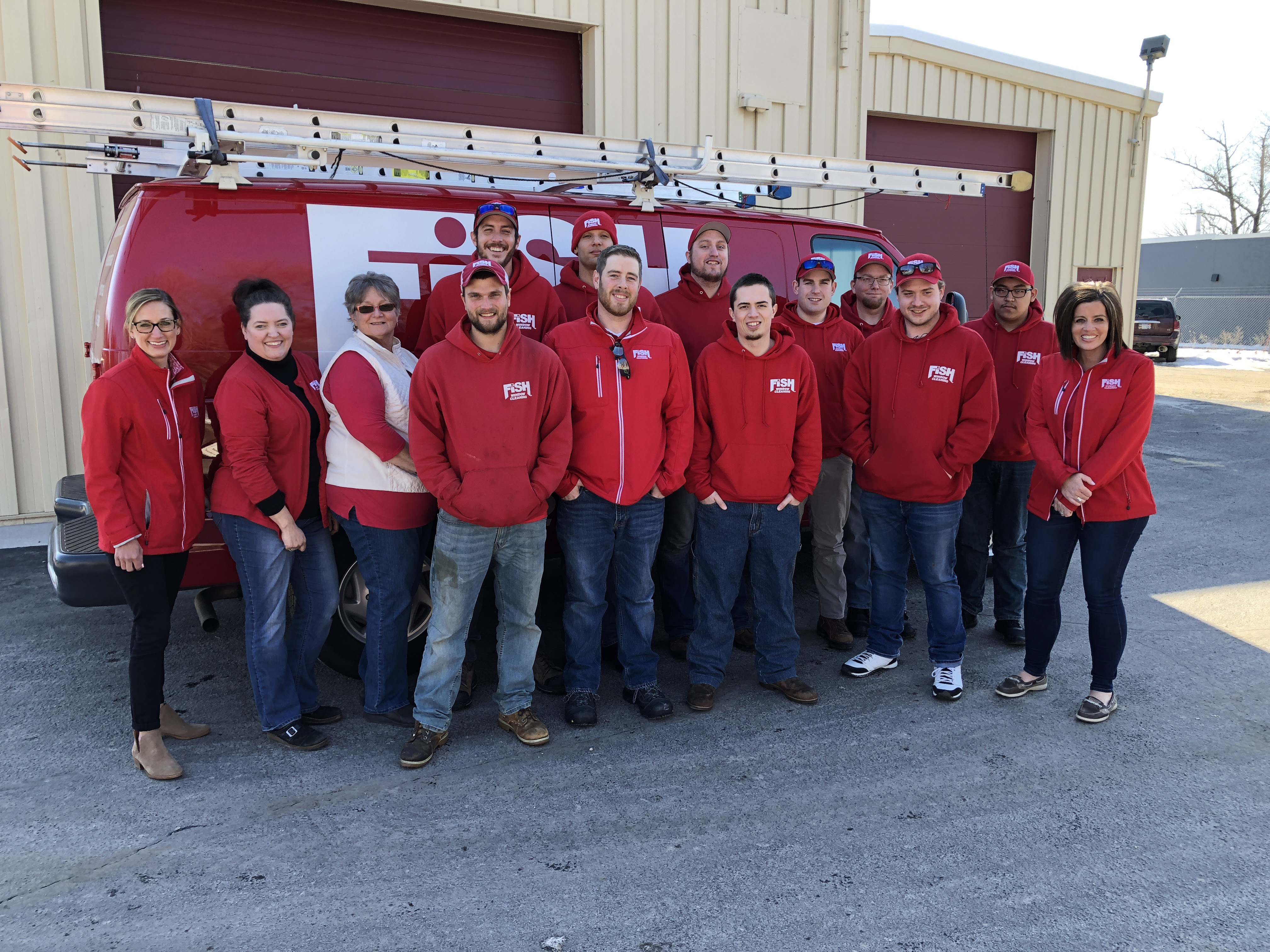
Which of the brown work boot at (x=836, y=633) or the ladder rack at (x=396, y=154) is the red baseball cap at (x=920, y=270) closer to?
the ladder rack at (x=396, y=154)

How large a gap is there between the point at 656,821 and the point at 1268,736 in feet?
8.87

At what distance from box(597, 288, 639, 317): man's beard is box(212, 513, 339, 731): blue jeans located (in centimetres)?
151

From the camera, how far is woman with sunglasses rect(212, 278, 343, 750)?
3482mm

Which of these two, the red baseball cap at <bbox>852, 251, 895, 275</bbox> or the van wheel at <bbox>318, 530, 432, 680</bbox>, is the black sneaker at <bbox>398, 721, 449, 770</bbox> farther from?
the red baseball cap at <bbox>852, 251, 895, 275</bbox>

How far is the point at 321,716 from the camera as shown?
3990 mm

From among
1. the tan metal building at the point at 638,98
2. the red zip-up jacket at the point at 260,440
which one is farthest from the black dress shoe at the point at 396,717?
the tan metal building at the point at 638,98

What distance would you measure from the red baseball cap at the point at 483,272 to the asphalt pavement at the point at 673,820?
6.25ft

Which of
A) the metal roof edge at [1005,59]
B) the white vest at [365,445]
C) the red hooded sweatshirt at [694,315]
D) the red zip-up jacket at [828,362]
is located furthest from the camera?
the metal roof edge at [1005,59]

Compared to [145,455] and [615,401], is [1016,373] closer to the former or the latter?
[615,401]

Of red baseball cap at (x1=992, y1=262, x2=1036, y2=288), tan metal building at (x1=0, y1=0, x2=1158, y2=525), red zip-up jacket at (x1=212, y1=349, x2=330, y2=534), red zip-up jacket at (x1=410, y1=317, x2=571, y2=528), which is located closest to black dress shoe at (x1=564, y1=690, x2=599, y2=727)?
red zip-up jacket at (x1=410, y1=317, x2=571, y2=528)

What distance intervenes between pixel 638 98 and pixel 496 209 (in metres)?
5.39

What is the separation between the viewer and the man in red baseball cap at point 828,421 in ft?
15.4

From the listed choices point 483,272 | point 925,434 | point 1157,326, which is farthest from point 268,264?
point 1157,326

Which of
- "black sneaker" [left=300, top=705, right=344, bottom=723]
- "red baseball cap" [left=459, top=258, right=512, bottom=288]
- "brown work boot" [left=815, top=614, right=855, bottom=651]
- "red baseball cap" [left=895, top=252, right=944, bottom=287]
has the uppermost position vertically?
"red baseball cap" [left=895, top=252, right=944, bottom=287]
